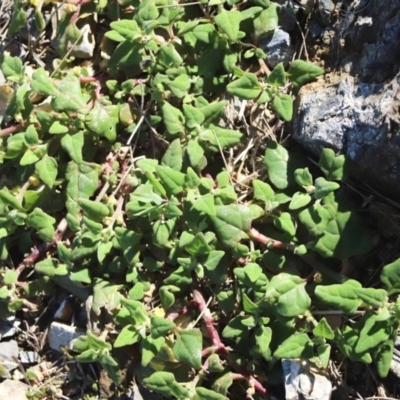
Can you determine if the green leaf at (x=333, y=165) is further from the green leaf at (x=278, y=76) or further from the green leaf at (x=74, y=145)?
the green leaf at (x=74, y=145)

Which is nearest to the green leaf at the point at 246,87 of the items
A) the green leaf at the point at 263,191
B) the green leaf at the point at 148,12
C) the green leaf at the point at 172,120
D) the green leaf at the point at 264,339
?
the green leaf at the point at 172,120

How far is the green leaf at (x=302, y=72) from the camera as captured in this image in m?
3.54

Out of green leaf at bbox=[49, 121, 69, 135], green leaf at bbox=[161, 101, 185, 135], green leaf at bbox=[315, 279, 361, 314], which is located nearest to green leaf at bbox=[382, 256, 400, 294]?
green leaf at bbox=[315, 279, 361, 314]

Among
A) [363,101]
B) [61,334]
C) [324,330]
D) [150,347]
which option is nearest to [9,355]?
[61,334]

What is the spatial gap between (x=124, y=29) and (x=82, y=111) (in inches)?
20.7

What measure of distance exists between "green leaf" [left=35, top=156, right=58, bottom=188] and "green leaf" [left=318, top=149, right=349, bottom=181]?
1.54m

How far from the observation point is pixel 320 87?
3.62 m

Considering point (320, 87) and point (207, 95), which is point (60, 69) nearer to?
point (207, 95)

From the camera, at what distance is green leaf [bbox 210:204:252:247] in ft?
11.4

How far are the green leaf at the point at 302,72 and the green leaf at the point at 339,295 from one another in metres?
1.15

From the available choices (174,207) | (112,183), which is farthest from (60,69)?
(174,207)

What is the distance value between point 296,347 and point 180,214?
2.94 feet

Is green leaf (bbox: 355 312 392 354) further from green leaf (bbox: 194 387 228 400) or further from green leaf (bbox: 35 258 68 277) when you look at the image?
green leaf (bbox: 35 258 68 277)

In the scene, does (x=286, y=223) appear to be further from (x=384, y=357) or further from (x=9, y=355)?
(x=9, y=355)
